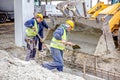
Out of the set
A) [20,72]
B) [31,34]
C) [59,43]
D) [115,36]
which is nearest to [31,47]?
[31,34]

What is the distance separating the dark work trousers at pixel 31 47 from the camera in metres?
9.02

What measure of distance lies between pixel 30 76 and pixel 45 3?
23.6 metres

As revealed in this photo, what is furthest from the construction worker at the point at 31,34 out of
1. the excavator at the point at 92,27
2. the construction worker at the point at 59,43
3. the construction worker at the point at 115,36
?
the construction worker at the point at 115,36

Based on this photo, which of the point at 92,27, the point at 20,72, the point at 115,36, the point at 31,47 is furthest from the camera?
the point at 115,36

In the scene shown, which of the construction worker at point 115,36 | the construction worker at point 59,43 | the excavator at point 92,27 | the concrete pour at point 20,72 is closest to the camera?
the concrete pour at point 20,72

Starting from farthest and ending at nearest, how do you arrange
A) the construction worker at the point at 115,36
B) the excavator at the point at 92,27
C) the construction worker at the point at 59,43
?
1. the construction worker at the point at 115,36
2. the excavator at the point at 92,27
3. the construction worker at the point at 59,43

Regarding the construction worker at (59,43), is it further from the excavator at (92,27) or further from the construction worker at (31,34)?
the construction worker at (31,34)

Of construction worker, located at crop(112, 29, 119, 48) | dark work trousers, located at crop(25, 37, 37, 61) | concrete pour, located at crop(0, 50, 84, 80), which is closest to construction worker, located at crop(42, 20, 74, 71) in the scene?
concrete pour, located at crop(0, 50, 84, 80)

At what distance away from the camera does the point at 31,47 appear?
9.03m

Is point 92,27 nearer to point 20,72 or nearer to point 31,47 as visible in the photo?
point 31,47

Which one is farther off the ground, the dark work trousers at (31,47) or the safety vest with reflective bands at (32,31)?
the safety vest with reflective bands at (32,31)

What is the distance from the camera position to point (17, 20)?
471 inches

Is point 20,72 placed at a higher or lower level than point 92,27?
lower

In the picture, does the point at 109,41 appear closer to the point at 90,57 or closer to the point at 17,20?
the point at 90,57
